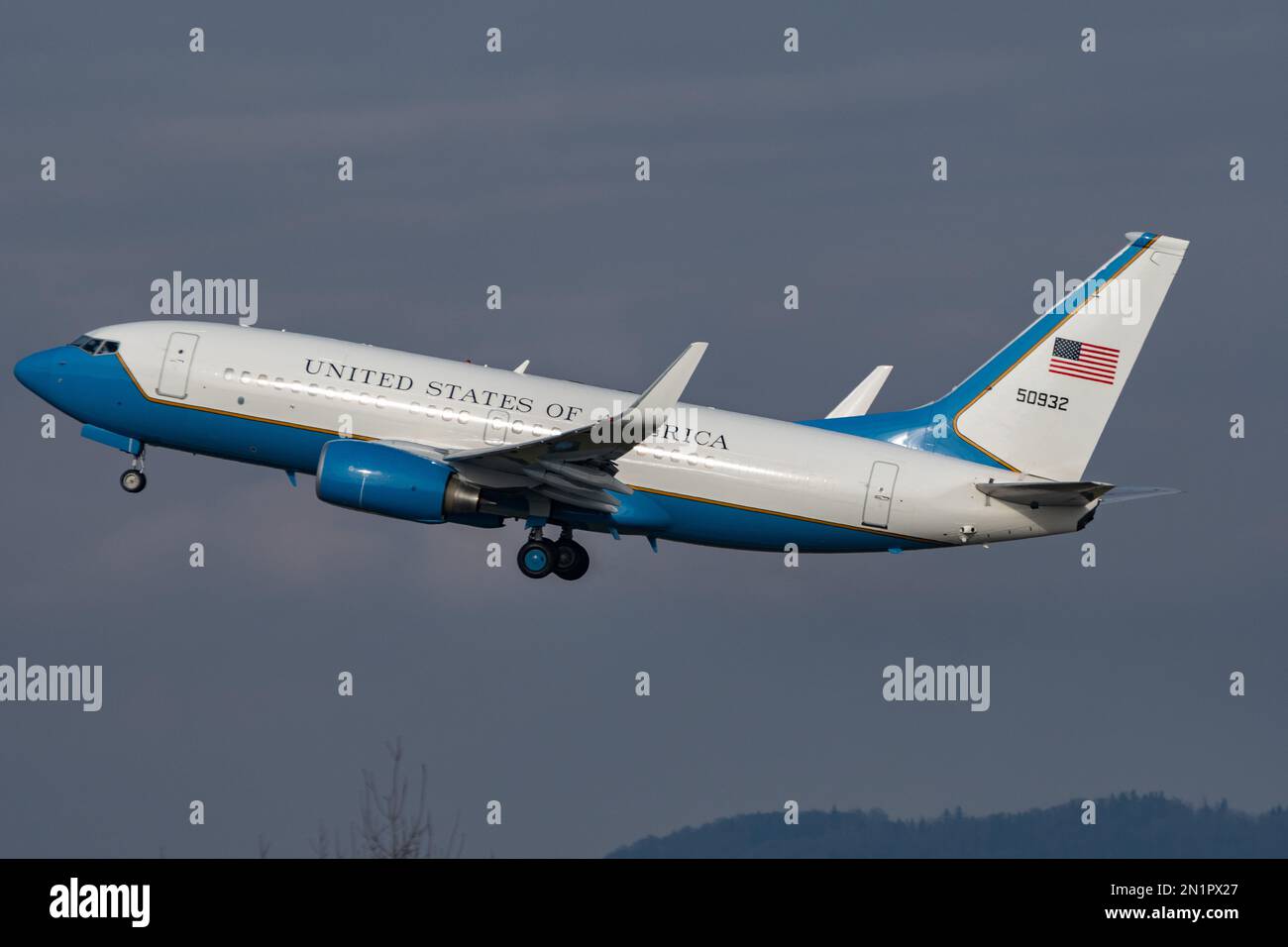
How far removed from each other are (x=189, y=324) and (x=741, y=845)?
29656mm

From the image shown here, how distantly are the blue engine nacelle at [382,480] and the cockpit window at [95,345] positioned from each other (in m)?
7.04

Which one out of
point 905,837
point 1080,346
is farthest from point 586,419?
point 905,837

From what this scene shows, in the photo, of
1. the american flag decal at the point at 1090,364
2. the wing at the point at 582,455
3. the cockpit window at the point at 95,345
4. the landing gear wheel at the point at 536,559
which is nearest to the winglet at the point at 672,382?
the wing at the point at 582,455

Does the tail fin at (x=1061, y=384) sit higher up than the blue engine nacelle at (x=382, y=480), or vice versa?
the tail fin at (x=1061, y=384)

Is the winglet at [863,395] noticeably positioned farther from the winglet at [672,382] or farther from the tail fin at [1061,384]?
the winglet at [672,382]

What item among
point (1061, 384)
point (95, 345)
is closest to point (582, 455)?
point (1061, 384)

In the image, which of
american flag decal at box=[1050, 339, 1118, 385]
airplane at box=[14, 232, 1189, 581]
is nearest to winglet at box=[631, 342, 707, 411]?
airplane at box=[14, 232, 1189, 581]

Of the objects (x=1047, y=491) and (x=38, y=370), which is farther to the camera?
Result: (x=38, y=370)

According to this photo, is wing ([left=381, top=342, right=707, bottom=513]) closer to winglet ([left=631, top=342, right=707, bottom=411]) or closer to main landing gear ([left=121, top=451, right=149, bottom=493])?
winglet ([left=631, top=342, right=707, bottom=411])

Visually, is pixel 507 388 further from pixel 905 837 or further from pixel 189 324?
pixel 905 837

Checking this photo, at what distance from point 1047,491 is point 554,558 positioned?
1323cm

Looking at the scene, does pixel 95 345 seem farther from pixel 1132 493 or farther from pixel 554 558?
pixel 1132 493

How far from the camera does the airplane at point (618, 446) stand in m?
48.1

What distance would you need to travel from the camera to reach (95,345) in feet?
167
